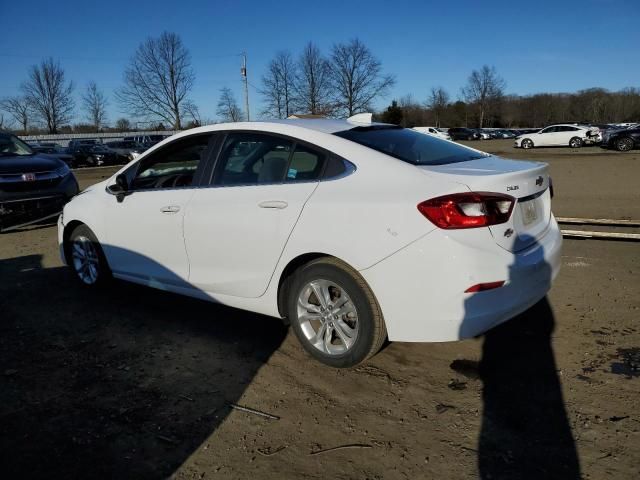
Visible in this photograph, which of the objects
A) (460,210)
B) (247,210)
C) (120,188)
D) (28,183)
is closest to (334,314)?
(247,210)

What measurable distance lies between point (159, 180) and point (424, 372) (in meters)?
2.84

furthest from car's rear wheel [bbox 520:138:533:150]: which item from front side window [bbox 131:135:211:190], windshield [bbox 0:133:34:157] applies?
front side window [bbox 131:135:211:190]

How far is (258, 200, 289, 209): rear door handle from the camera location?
331 centimetres

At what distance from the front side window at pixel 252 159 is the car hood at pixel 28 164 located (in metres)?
6.06

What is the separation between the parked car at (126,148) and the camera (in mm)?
35750

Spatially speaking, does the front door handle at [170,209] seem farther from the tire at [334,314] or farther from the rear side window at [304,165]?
the tire at [334,314]

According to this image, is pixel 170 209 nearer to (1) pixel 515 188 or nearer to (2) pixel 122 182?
(2) pixel 122 182

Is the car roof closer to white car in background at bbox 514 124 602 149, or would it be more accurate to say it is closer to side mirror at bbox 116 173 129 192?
side mirror at bbox 116 173 129 192

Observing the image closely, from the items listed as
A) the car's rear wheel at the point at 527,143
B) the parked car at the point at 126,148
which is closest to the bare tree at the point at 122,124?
the parked car at the point at 126,148

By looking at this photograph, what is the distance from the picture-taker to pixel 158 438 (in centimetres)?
266

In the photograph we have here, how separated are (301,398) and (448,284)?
3.61ft

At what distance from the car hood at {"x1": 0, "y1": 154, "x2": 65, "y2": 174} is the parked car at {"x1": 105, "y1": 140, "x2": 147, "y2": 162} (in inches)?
1091

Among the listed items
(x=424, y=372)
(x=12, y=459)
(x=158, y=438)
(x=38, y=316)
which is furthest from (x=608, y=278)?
(x=38, y=316)

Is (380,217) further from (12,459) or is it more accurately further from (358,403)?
(12,459)
